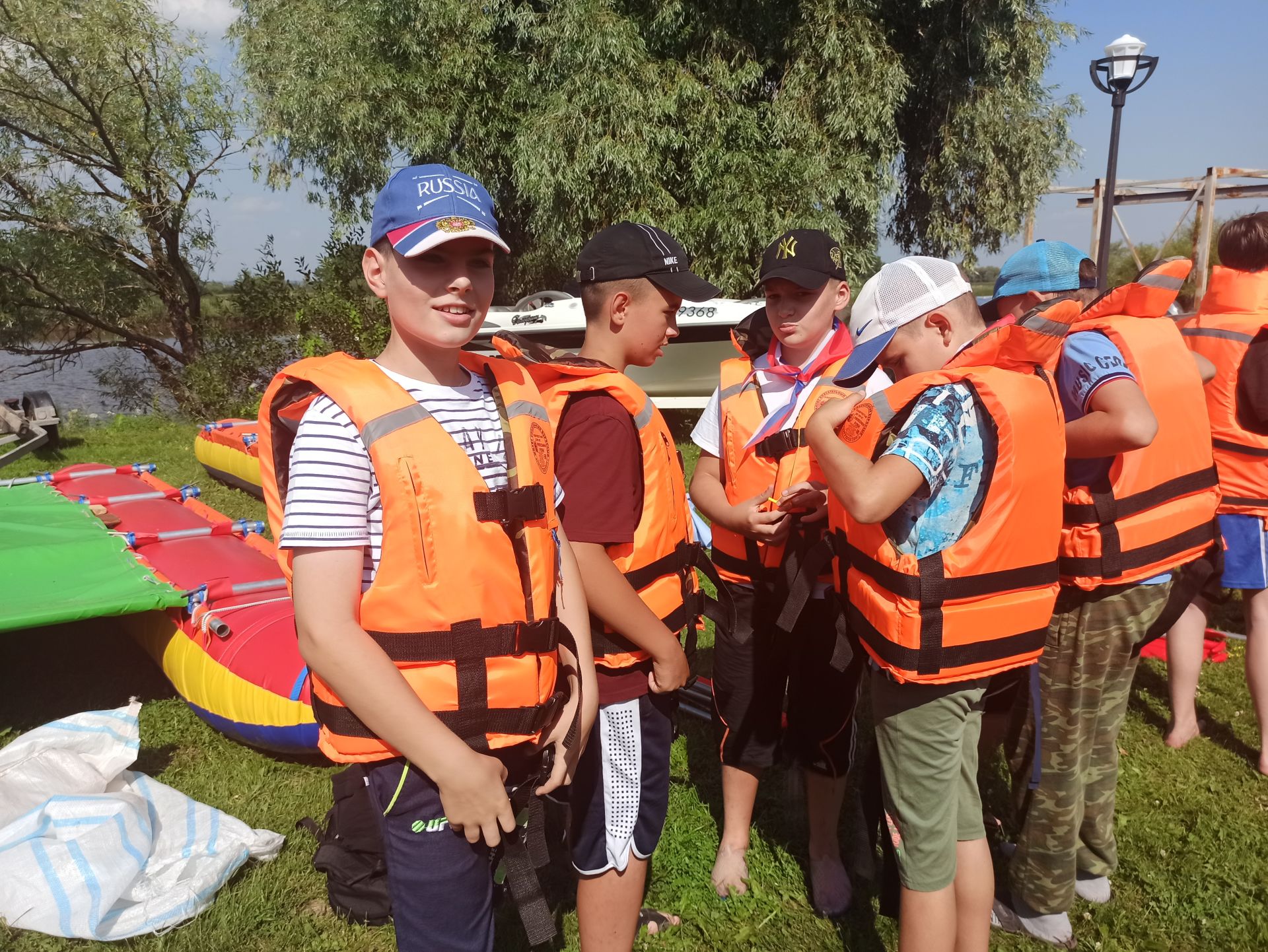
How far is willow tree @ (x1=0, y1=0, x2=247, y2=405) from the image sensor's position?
17.0m

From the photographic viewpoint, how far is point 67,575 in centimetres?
466

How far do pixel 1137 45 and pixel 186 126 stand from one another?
1752 cm

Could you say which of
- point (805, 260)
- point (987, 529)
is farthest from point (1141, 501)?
point (805, 260)

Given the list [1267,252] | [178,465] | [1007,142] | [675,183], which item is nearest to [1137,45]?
[1007,142]

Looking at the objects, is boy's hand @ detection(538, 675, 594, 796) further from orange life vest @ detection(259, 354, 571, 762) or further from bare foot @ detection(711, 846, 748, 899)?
bare foot @ detection(711, 846, 748, 899)

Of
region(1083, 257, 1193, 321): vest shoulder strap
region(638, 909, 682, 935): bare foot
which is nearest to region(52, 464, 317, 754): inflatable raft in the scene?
region(638, 909, 682, 935): bare foot

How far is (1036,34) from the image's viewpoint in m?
13.7

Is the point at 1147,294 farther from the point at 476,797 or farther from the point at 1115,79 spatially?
the point at 1115,79

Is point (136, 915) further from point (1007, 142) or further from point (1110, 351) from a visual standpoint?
point (1007, 142)

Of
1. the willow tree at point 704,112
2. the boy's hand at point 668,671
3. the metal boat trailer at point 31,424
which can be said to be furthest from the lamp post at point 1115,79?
the metal boat trailer at point 31,424

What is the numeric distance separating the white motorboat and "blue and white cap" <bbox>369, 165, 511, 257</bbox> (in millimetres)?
9496

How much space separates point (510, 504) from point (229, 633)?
10.2ft

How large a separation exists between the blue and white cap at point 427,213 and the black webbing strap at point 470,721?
941 mm

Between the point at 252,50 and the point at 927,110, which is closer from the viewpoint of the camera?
the point at 927,110
